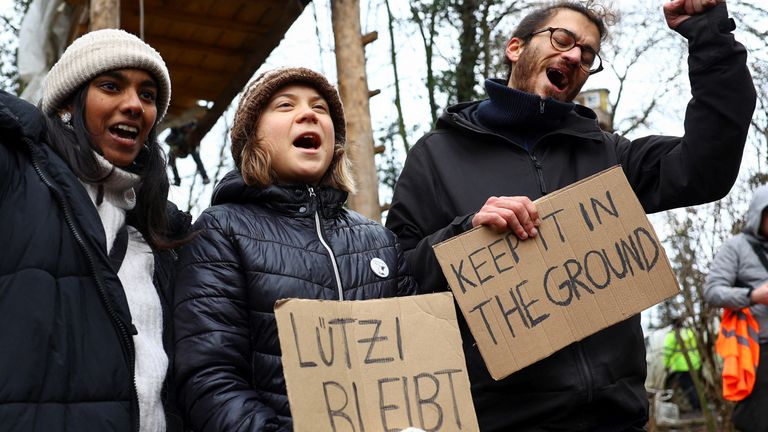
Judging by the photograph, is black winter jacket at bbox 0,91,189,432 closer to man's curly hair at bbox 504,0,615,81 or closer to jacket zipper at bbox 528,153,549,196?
jacket zipper at bbox 528,153,549,196

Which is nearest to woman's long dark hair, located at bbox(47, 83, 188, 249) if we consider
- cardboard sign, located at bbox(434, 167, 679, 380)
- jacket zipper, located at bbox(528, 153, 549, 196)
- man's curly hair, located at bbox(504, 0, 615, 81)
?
cardboard sign, located at bbox(434, 167, 679, 380)

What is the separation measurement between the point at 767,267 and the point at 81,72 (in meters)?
4.58

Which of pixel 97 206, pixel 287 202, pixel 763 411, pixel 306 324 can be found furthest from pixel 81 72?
pixel 763 411

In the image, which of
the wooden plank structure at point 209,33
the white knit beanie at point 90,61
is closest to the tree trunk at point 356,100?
the wooden plank structure at point 209,33

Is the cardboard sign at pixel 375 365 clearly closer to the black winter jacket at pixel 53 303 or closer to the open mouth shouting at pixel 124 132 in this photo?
the black winter jacket at pixel 53 303

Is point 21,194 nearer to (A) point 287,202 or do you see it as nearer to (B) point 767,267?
(A) point 287,202

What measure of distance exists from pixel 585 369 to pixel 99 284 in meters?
1.34

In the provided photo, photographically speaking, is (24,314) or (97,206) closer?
(24,314)

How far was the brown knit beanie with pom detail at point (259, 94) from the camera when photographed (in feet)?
9.22

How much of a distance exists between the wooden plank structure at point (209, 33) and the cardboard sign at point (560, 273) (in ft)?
14.6

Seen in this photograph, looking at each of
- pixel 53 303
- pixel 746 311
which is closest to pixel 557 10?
pixel 53 303

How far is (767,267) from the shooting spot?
579cm

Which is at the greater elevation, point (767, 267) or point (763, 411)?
point (767, 267)

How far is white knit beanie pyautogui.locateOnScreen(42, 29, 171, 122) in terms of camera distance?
8.64 feet
